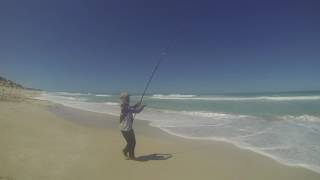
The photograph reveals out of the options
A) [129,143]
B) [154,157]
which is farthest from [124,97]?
[154,157]

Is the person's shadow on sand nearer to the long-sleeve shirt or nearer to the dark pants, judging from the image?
the dark pants

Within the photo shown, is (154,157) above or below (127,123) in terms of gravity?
below

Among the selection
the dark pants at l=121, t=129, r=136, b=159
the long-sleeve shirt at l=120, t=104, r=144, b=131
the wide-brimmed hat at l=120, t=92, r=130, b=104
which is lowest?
the dark pants at l=121, t=129, r=136, b=159

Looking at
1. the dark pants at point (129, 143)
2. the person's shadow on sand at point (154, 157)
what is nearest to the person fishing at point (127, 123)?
the dark pants at point (129, 143)

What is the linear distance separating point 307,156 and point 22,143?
6703mm

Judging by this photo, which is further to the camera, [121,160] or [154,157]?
[154,157]

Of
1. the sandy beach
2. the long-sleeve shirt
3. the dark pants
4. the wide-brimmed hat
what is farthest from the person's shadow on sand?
the wide-brimmed hat

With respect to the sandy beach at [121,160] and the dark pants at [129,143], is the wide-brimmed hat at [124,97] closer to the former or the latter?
the dark pants at [129,143]

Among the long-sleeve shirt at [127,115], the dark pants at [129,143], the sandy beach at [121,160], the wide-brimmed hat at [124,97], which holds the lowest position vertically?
the sandy beach at [121,160]

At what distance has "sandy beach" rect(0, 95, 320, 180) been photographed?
5387 millimetres

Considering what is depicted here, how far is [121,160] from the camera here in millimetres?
6367

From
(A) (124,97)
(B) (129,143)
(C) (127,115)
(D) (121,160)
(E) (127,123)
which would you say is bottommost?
(D) (121,160)

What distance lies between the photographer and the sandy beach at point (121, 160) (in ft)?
17.7

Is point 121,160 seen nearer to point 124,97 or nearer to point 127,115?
point 127,115
